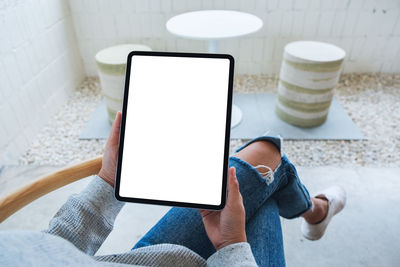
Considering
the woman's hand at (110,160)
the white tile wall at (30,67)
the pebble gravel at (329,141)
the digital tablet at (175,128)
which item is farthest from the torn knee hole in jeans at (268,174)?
the white tile wall at (30,67)

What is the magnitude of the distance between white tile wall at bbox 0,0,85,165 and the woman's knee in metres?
1.54

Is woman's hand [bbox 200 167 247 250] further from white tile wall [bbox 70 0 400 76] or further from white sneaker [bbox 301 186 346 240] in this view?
white tile wall [bbox 70 0 400 76]

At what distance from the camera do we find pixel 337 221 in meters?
1.34

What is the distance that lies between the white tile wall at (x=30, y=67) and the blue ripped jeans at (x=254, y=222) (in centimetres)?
143

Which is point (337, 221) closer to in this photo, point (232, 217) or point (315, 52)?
point (232, 217)

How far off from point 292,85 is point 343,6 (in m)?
1.10

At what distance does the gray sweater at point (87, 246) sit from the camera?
456mm

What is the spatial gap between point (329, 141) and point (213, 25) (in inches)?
42.9

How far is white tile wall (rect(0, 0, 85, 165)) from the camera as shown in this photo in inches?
66.9

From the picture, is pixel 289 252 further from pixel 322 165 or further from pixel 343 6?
pixel 343 6

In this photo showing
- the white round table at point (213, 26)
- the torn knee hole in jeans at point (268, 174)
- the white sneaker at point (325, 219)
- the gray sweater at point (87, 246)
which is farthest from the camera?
the white round table at point (213, 26)

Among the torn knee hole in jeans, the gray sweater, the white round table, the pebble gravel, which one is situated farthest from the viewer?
the pebble gravel

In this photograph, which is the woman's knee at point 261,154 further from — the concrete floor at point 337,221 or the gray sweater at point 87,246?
the concrete floor at point 337,221

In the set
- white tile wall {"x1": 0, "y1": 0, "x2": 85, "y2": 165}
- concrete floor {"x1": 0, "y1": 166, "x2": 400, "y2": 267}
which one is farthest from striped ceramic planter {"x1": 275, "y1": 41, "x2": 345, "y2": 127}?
white tile wall {"x1": 0, "y1": 0, "x2": 85, "y2": 165}
